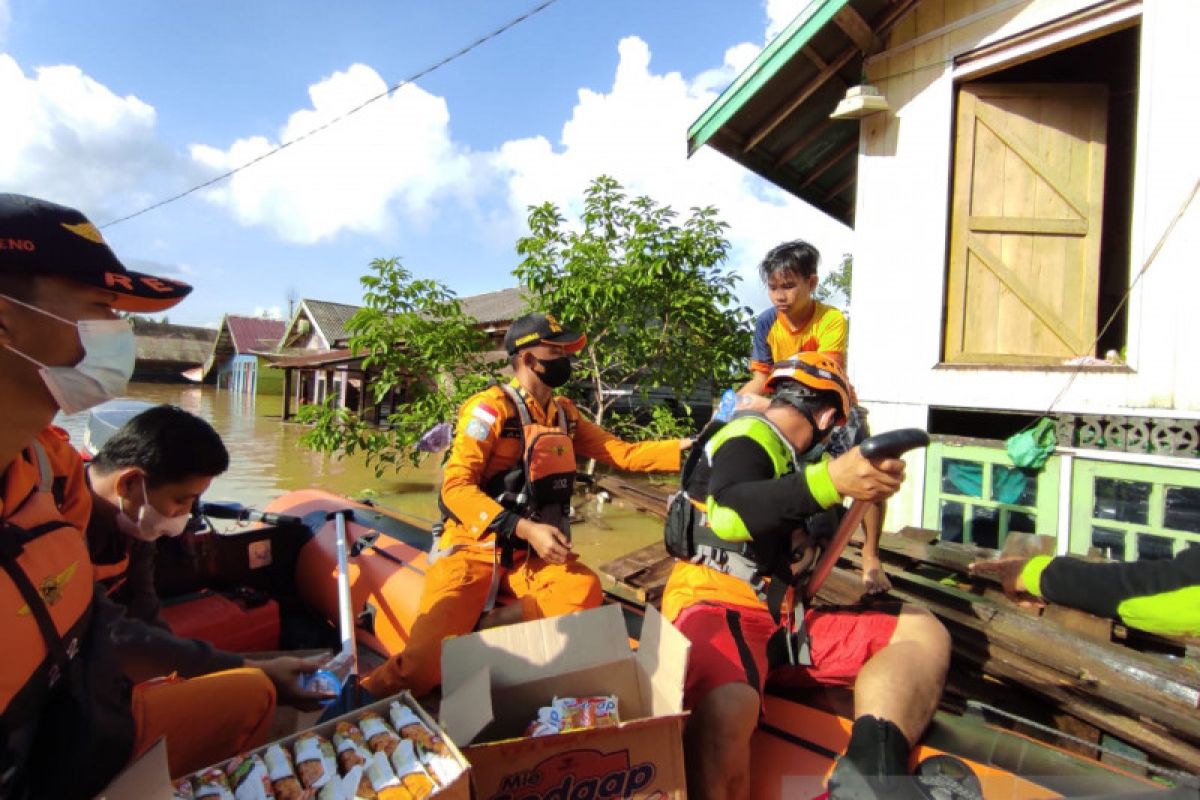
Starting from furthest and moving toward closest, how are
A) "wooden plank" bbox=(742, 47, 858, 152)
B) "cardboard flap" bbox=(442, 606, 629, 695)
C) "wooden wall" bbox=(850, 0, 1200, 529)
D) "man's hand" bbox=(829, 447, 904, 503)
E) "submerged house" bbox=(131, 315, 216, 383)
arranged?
"submerged house" bbox=(131, 315, 216, 383) < "wooden plank" bbox=(742, 47, 858, 152) < "wooden wall" bbox=(850, 0, 1200, 529) < "cardboard flap" bbox=(442, 606, 629, 695) < "man's hand" bbox=(829, 447, 904, 503)

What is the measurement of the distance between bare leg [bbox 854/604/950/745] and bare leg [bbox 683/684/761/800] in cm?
36

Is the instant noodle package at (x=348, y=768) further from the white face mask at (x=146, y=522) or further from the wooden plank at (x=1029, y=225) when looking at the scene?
the wooden plank at (x=1029, y=225)

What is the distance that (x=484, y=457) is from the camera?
2820 mm

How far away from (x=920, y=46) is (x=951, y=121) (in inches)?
25.5

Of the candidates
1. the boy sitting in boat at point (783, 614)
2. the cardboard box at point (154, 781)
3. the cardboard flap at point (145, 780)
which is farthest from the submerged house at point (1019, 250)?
the cardboard flap at point (145, 780)

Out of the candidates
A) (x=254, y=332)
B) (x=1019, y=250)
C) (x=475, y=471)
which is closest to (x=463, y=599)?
(x=475, y=471)

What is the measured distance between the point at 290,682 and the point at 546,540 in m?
1.01

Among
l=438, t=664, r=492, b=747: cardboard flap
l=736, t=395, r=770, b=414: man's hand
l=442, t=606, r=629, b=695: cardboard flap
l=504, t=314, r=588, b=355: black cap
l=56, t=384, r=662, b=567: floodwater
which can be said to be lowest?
l=56, t=384, r=662, b=567: floodwater

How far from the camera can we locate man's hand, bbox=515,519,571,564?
2564mm

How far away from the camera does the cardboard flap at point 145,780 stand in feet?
4.01

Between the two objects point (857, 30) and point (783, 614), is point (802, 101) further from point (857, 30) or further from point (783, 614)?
point (783, 614)

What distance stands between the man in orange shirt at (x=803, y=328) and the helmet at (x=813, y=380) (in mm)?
856

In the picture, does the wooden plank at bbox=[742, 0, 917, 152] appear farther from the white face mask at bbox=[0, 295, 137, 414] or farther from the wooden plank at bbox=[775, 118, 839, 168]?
the white face mask at bbox=[0, 295, 137, 414]

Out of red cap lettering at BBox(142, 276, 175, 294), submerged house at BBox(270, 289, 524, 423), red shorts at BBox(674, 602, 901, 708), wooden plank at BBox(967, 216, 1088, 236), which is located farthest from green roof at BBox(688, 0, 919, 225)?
submerged house at BBox(270, 289, 524, 423)
